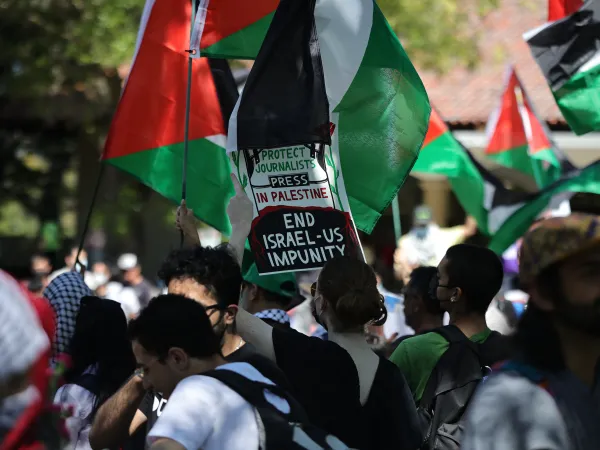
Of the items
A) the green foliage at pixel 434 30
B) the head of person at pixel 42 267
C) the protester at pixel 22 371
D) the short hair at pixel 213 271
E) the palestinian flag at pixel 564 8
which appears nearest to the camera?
the protester at pixel 22 371

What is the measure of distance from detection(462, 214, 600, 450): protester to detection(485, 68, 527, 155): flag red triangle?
26.6ft

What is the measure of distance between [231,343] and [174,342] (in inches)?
24.7

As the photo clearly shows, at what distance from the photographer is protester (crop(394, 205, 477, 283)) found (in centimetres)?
828

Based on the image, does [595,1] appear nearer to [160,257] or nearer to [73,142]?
[160,257]

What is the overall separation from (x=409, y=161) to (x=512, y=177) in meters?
9.22

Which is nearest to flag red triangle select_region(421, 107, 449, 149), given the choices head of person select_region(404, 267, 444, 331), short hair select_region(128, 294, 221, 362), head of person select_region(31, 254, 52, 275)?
head of person select_region(404, 267, 444, 331)

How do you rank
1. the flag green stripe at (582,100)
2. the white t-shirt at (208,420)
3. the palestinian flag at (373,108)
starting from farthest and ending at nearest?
1. the flag green stripe at (582,100)
2. the palestinian flag at (373,108)
3. the white t-shirt at (208,420)

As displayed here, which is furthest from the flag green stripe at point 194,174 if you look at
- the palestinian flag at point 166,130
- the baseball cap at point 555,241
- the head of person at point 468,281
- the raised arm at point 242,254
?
the baseball cap at point 555,241

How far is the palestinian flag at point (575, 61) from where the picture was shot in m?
6.91

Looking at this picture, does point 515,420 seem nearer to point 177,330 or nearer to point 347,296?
point 177,330

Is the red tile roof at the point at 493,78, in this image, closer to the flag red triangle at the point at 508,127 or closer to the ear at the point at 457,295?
the flag red triangle at the point at 508,127

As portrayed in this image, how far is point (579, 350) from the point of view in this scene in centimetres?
266

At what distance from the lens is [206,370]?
3.13 metres

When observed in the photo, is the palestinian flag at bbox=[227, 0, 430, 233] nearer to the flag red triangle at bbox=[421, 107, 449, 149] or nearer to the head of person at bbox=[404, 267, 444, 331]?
the head of person at bbox=[404, 267, 444, 331]
